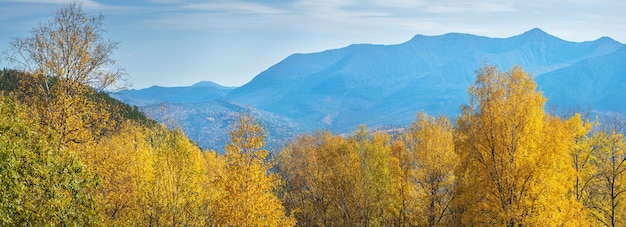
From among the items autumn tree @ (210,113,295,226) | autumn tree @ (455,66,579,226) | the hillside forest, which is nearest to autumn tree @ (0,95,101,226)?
the hillside forest

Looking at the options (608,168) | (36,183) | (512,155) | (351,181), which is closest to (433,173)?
(351,181)

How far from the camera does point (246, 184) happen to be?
2489 cm

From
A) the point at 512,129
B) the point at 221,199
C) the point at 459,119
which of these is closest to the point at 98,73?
the point at 221,199

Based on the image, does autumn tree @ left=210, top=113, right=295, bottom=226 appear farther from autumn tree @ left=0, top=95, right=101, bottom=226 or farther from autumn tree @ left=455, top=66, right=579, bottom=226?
autumn tree @ left=455, top=66, right=579, bottom=226

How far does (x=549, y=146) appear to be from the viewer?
26672mm

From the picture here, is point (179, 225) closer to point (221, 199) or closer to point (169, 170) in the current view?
point (169, 170)

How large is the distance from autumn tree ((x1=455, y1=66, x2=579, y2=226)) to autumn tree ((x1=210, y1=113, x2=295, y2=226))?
39.8ft

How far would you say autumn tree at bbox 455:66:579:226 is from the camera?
1025 inches

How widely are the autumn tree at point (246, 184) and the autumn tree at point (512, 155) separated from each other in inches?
478

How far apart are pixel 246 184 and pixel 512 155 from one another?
15.8 metres

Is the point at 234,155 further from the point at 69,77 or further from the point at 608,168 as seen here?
the point at 608,168

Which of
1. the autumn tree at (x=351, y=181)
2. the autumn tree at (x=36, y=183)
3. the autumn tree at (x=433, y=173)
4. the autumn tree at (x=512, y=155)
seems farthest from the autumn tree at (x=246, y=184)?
the autumn tree at (x=433, y=173)

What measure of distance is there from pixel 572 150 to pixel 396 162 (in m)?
14.2

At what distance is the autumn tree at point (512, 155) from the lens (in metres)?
26.0
